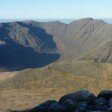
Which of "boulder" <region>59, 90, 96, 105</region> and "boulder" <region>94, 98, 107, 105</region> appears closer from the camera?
"boulder" <region>94, 98, 107, 105</region>

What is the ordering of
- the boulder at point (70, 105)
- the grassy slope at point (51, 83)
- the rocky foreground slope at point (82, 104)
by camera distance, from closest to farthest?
the rocky foreground slope at point (82, 104), the boulder at point (70, 105), the grassy slope at point (51, 83)

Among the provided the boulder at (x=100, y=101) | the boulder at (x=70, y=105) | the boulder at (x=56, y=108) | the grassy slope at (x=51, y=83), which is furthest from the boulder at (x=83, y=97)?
the grassy slope at (x=51, y=83)

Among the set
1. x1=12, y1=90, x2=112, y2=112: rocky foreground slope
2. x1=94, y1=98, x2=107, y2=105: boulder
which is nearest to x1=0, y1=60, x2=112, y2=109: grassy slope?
x1=12, y1=90, x2=112, y2=112: rocky foreground slope

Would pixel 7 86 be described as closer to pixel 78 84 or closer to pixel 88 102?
pixel 78 84

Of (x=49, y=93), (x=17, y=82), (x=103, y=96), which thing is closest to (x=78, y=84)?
(x=49, y=93)

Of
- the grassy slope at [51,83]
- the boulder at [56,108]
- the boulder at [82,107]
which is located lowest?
the grassy slope at [51,83]

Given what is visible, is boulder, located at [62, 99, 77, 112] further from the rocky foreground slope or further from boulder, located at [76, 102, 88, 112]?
boulder, located at [76, 102, 88, 112]

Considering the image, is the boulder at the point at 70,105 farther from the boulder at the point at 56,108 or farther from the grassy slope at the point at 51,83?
the grassy slope at the point at 51,83

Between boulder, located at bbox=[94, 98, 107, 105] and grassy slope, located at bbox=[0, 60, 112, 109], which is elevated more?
boulder, located at bbox=[94, 98, 107, 105]

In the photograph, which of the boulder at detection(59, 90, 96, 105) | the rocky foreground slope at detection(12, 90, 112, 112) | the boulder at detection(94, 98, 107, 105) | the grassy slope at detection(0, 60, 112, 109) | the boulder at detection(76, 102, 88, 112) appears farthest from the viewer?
the grassy slope at detection(0, 60, 112, 109)
